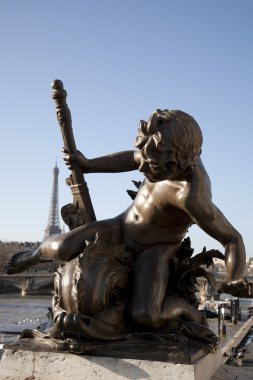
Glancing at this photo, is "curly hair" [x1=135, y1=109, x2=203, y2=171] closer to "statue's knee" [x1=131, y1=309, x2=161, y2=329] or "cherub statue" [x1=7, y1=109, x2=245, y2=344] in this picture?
"cherub statue" [x1=7, y1=109, x2=245, y2=344]

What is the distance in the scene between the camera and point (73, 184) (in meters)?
4.16

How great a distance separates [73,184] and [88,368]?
1645 millimetres

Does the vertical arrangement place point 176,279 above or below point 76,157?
below

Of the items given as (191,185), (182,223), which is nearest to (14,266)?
(182,223)

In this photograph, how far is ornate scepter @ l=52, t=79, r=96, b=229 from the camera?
408cm

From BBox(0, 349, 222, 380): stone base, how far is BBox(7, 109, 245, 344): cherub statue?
28 cm

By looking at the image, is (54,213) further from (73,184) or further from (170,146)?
(170,146)

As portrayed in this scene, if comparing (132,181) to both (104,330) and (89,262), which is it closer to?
(89,262)

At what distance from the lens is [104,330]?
3117mm

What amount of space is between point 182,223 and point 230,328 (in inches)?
1079

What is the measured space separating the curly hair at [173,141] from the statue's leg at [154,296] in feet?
2.31

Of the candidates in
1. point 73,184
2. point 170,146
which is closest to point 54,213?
point 73,184

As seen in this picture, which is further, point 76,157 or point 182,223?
point 76,157

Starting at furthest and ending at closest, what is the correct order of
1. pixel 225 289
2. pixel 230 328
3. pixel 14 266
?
pixel 230 328 → pixel 14 266 → pixel 225 289
